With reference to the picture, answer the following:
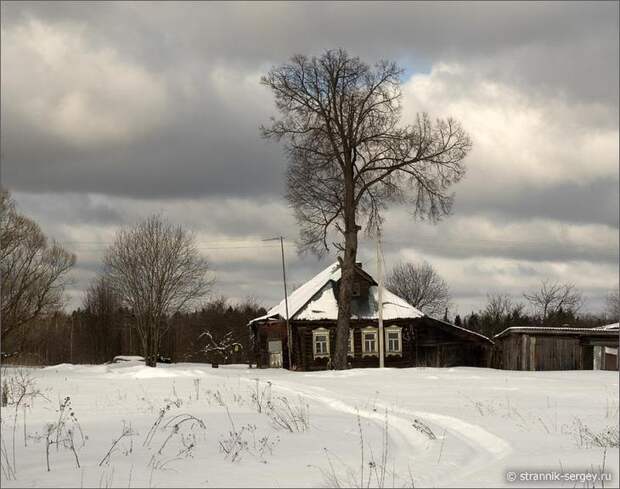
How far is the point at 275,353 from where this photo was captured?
46.4 metres

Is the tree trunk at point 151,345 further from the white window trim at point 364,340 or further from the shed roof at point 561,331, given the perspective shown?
the shed roof at point 561,331

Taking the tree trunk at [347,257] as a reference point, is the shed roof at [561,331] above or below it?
below

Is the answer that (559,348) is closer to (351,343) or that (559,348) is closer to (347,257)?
(351,343)

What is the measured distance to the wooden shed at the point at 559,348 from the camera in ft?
116

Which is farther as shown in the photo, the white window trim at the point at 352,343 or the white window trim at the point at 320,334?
the white window trim at the point at 352,343

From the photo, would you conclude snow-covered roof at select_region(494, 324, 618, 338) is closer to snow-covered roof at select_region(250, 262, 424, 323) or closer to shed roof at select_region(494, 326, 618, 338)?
shed roof at select_region(494, 326, 618, 338)

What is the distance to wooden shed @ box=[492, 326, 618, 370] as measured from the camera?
35.4 meters

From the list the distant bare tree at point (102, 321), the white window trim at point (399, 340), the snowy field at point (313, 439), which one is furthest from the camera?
the distant bare tree at point (102, 321)

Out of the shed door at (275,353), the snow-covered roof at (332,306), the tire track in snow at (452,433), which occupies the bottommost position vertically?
the shed door at (275,353)

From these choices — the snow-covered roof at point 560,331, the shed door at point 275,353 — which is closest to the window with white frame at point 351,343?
the shed door at point 275,353

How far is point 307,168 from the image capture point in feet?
98.6

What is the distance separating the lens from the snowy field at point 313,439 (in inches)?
317

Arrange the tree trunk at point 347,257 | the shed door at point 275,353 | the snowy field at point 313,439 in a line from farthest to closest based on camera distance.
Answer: the shed door at point 275,353 < the tree trunk at point 347,257 < the snowy field at point 313,439

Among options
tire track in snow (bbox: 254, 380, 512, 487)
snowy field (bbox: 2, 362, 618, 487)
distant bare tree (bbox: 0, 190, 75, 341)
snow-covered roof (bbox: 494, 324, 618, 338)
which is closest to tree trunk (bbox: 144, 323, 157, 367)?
distant bare tree (bbox: 0, 190, 75, 341)
